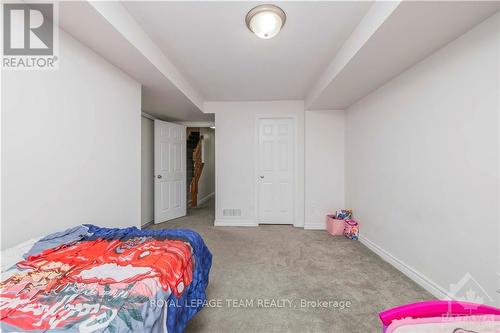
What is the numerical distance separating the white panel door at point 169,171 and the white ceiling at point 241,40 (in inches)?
58.1

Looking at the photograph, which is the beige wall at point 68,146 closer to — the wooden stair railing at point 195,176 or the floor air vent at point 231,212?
the floor air vent at point 231,212

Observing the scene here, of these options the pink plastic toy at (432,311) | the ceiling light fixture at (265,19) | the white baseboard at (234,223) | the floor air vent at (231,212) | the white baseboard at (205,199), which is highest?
the ceiling light fixture at (265,19)

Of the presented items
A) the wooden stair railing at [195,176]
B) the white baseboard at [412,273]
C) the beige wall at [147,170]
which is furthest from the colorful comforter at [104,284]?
the wooden stair railing at [195,176]

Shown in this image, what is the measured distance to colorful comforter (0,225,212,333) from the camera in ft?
2.33

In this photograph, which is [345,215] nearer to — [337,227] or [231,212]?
[337,227]

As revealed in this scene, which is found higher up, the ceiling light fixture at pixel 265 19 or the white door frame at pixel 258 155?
the ceiling light fixture at pixel 265 19

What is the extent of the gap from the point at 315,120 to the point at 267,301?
2942 mm

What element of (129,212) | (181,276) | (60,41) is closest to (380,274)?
(181,276)

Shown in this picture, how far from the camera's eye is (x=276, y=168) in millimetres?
3750

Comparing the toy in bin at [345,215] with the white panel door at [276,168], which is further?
the white panel door at [276,168]

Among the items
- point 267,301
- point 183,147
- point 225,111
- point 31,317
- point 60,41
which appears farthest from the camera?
point 183,147

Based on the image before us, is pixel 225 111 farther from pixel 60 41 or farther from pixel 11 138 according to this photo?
pixel 11 138

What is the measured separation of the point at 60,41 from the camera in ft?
4.70

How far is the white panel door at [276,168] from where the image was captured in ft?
12.3
